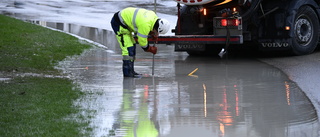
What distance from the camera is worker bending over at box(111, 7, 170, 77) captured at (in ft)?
34.8

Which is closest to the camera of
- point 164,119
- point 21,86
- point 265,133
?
point 265,133

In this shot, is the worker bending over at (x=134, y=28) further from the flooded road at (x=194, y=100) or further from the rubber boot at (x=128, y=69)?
the flooded road at (x=194, y=100)

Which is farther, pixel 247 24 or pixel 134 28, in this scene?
pixel 247 24

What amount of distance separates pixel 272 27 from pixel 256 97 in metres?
4.64

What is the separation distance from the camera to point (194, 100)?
339 inches

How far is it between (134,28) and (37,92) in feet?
8.52

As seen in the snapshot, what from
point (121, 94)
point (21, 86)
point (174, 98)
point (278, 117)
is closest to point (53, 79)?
point (21, 86)

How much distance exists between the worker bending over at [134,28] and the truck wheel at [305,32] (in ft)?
12.2

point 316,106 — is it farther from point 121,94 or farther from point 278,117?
point 121,94

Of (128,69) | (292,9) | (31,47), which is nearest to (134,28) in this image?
(128,69)

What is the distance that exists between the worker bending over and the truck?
6.62 feet

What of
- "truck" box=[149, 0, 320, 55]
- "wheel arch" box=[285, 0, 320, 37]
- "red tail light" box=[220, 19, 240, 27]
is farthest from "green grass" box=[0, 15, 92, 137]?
"wheel arch" box=[285, 0, 320, 37]

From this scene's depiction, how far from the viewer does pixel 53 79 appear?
33.7 ft

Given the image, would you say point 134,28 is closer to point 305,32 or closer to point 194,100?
point 194,100
